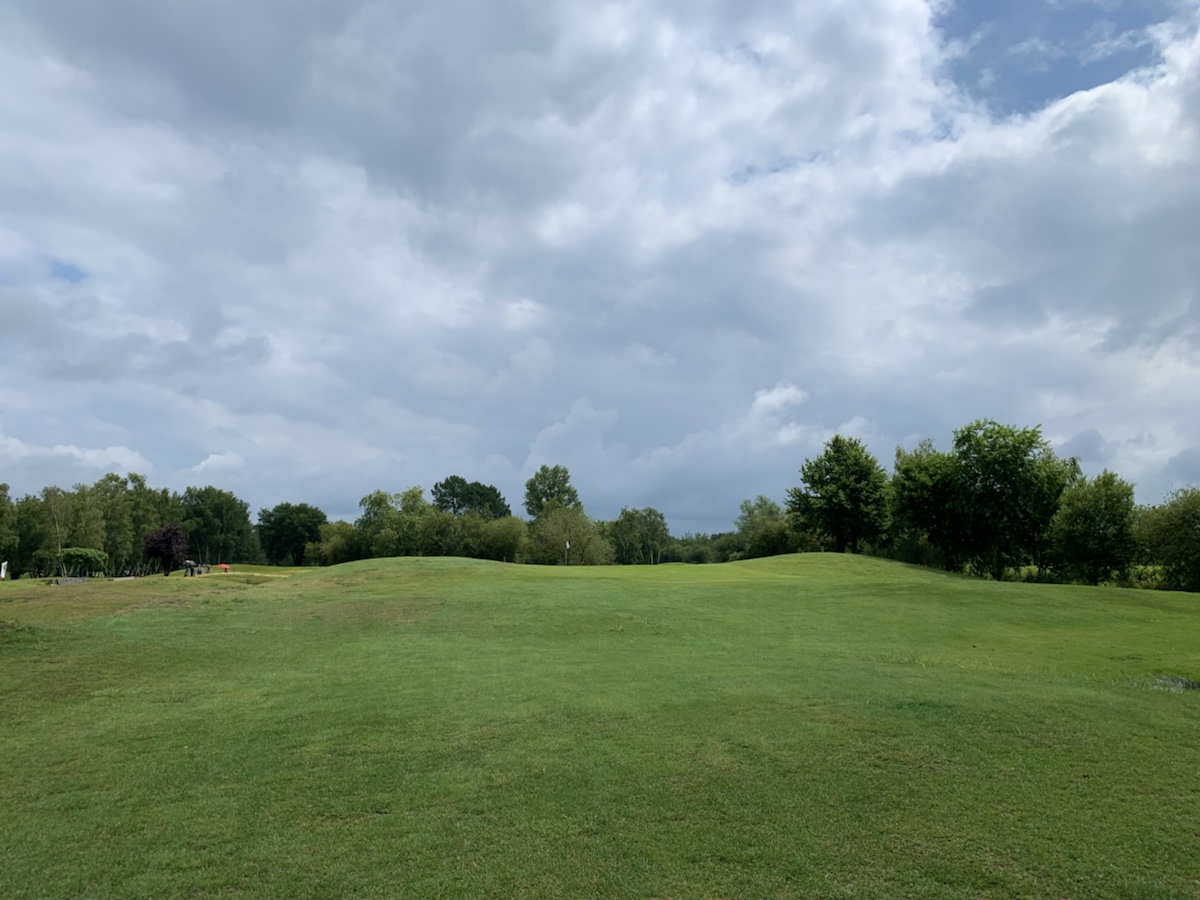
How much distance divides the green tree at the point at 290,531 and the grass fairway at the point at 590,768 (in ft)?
376

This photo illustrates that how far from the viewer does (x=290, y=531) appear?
421 ft

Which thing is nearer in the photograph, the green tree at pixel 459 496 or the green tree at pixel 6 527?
the green tree at pixel 6 527

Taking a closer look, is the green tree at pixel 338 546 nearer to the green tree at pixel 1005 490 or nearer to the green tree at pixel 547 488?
the green tree at pixel 547 488

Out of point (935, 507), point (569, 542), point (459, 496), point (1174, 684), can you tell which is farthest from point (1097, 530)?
point (459, 496)

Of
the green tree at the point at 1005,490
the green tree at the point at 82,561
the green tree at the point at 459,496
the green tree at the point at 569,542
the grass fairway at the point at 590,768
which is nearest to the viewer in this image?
the grass fairway at the point at 590,768

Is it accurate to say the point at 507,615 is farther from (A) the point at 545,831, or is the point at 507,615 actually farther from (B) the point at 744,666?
(A) the point at 545,831

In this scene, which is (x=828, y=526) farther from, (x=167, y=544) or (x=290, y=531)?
(x=290, y=531)

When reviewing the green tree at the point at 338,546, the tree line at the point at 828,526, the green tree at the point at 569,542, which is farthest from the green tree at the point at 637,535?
the green tree at the point at 338,546

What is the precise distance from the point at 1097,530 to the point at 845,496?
2170 centimetres

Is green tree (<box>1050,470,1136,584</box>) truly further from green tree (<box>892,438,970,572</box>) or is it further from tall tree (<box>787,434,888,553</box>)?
tall tree (<box>787,434,888,553</box>)

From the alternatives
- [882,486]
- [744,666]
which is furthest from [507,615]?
[882,486]

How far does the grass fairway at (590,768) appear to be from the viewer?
6.28 metres

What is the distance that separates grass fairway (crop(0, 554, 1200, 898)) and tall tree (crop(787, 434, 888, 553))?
48.9m

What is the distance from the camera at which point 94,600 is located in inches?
947
